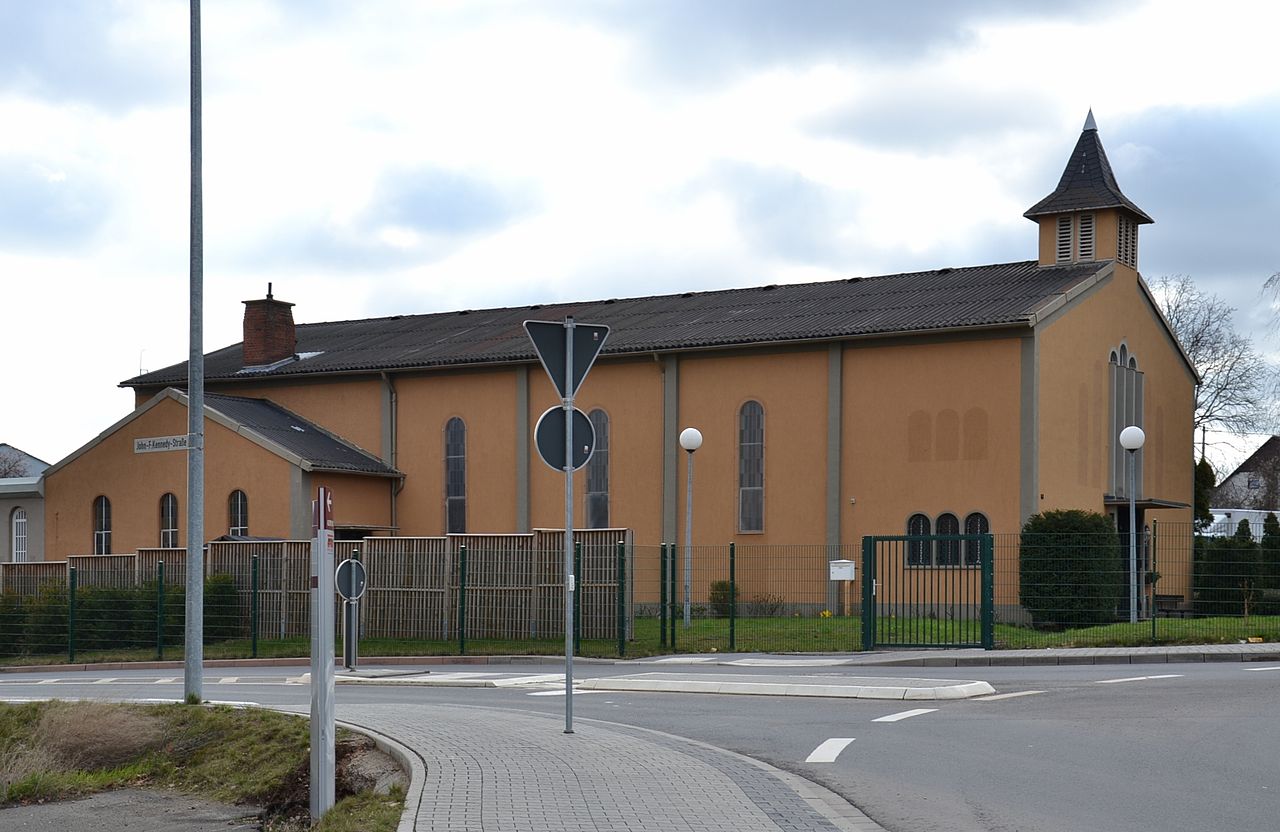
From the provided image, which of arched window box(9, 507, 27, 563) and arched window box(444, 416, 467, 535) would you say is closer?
arched window box(444, 416, 467, 535)

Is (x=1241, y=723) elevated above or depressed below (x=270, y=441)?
below

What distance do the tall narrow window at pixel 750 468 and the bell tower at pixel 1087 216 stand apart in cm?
820

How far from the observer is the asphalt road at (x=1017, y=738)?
9500 mm

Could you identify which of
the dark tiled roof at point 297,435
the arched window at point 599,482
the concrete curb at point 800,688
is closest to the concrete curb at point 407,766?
the concrete curb at point 800,688

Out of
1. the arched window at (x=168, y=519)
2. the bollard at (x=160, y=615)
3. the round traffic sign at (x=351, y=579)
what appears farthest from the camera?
the arched window at (x=168, y=519)

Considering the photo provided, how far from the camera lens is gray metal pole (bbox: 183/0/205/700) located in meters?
16.6

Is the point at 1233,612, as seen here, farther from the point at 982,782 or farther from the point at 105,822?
the point at 105,822

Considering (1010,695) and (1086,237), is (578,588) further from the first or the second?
(1086,237)

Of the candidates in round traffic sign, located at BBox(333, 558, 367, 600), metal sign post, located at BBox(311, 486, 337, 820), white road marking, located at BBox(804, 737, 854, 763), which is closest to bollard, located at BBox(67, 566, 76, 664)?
round traffic sign, located at BBox(333, 558, 367, 600)

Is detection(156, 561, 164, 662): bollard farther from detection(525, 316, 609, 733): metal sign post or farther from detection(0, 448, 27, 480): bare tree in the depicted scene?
detection(0, 448, 27, 480): bare tree

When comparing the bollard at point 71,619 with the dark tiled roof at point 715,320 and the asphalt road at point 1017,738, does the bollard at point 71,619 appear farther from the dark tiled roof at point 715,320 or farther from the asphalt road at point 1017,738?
the dark tiled roof at point 715,320

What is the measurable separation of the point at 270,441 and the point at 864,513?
47.6ft

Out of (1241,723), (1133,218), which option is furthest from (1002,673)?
(1133,218)

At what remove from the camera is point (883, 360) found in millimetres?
34438
